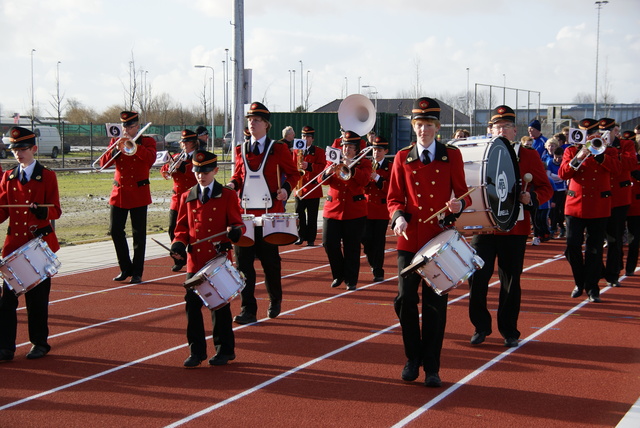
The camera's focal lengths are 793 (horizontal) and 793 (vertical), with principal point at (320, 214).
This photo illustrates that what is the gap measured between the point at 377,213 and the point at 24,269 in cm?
554

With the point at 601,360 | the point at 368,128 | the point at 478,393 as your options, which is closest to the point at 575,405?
the point at 478,393

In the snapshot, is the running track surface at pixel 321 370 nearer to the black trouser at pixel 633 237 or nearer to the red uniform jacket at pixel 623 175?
the red uniform jacket at pixel 623 175

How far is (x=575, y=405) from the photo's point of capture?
5.69m

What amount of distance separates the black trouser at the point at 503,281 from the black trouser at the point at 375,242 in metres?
3.48

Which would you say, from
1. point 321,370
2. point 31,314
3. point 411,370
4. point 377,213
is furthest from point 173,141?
point 411,370

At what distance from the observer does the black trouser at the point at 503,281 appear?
292 inches

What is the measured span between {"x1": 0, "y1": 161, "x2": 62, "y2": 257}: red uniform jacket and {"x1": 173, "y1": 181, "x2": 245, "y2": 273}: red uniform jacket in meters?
1.28

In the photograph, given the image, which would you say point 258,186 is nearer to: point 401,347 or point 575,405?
point 401,347

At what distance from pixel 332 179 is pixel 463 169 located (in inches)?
172

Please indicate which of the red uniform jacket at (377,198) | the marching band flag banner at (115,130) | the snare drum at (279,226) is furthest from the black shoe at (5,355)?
the red uniform jacket at (377,198)

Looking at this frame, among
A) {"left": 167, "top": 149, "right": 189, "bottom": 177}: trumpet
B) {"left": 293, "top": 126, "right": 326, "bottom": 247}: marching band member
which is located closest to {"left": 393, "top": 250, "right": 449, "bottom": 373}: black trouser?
{"left": 167, "top": 149, "right": 189, "bottom": 177}: trumpet

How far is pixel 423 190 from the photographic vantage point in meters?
6.14

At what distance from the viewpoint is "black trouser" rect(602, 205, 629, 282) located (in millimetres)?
10438

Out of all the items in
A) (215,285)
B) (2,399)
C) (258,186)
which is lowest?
(2,399)
